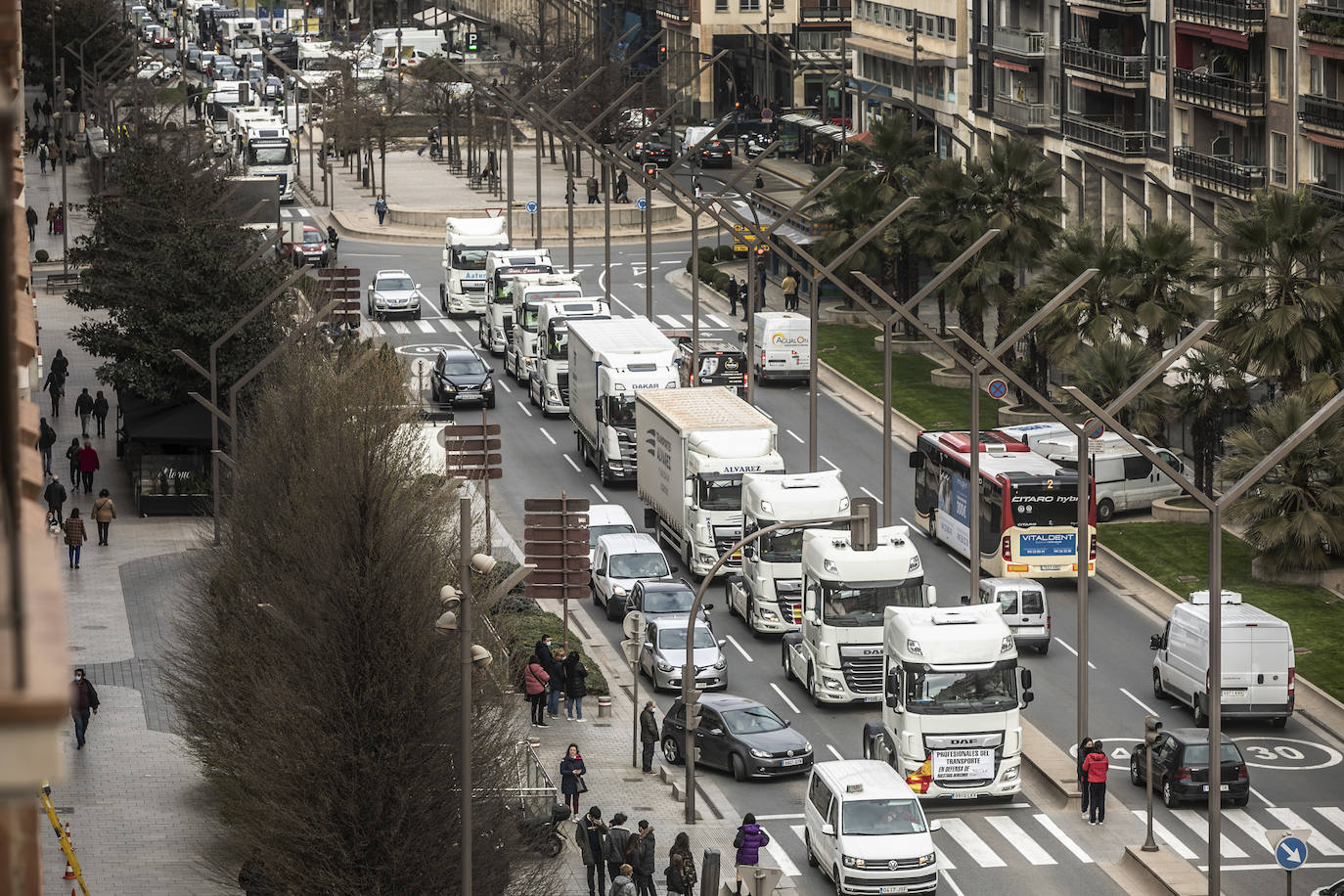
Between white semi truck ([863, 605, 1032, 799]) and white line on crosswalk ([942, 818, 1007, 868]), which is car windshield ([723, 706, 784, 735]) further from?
white line on crosswalk ([942, 818, 1007, 868])

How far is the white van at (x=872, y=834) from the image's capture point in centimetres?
3416

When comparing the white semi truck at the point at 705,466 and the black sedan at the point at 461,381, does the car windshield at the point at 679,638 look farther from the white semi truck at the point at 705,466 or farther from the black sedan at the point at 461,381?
the black sedan at the point at 461,381

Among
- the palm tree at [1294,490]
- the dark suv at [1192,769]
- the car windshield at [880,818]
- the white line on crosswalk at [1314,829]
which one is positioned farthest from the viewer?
Result: the palm tree at [1294,490]

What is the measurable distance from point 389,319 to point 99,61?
52.8 m

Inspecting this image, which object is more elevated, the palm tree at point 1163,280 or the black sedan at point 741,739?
the palm tree at point 1163,280

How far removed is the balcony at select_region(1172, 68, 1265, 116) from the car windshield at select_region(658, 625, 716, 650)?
122 feet

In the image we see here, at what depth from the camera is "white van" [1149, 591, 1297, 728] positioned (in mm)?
42781

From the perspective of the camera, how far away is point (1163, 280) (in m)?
62.4

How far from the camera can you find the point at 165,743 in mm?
43750

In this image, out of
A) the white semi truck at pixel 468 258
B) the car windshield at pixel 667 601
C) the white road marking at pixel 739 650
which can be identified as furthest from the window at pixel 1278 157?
the car windshield at pixel 667 601

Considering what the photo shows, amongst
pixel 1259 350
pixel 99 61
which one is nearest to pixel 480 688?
pixel 1259 350

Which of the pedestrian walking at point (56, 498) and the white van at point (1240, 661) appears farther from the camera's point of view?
the pedestrian walking at point (56, 498)

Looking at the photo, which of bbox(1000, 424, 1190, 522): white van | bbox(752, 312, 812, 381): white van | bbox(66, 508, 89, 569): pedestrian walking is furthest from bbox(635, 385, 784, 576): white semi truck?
bbox(752, 312, 812, 381): white van

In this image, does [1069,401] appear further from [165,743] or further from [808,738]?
[165,743]
